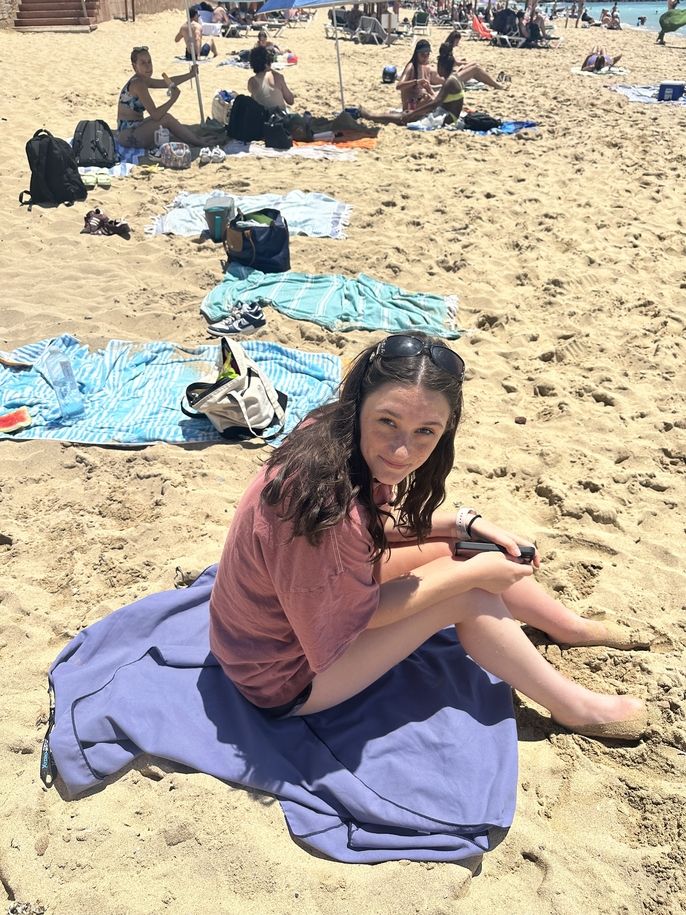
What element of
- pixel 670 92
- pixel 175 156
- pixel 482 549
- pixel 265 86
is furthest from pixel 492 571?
pixel 670 92

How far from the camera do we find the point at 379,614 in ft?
6.77

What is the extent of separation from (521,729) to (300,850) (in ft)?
2.74

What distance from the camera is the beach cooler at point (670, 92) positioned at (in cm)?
1099

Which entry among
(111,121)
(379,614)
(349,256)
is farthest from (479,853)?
(111,121)

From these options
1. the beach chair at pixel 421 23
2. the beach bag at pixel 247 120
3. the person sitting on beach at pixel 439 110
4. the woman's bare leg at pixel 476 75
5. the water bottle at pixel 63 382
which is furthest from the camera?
the beach chair at pixel 421 23

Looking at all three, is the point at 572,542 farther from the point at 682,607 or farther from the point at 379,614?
the point at 379,614

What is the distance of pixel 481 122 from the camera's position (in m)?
9.18

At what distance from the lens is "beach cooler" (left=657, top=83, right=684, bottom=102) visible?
36.1 ft

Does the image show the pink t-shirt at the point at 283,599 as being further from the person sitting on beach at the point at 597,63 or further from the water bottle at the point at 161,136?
the person sitting on beach at the point at 597,63

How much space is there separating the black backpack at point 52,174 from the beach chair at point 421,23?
18.2 meters

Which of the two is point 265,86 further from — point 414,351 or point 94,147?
point 414,351

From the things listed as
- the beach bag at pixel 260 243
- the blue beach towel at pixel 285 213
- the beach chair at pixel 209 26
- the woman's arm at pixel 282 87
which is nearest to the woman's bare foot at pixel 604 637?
the beach bag at pixel 260 243

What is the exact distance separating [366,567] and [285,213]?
529 cm

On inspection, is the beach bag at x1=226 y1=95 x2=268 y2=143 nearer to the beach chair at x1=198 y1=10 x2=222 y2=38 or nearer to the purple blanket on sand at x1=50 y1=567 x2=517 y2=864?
the purple blanket on sand at x1=50 y1=567 x2=517 y2=864
